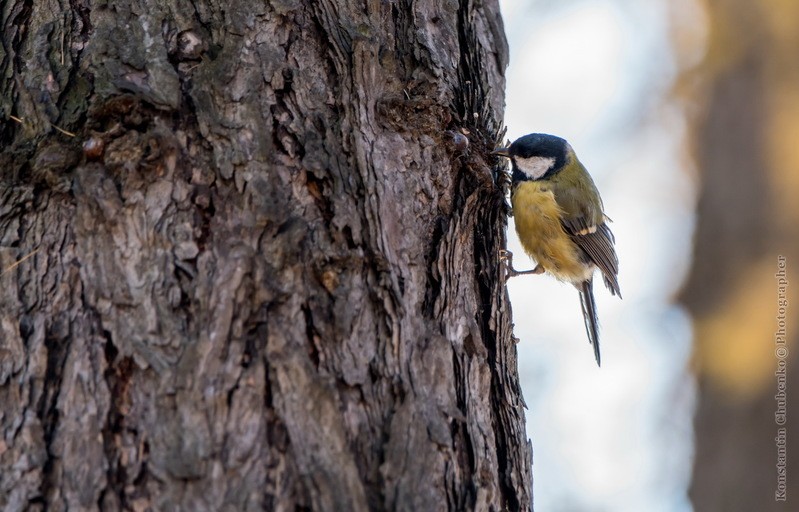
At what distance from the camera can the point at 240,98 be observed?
6.60 feet

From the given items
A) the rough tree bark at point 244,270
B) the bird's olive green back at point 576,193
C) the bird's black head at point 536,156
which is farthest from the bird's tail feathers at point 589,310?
the rough tree bark at point 244,270

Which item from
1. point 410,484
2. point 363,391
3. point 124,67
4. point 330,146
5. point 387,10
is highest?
point 387,10

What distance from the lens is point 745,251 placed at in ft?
14.2

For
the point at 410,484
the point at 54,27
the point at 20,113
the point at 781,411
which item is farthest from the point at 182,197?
the point at 781,411

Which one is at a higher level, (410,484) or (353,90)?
(353,90)

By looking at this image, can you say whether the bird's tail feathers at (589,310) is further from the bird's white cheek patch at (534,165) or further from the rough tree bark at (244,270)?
the rough tree bark at (244,270)

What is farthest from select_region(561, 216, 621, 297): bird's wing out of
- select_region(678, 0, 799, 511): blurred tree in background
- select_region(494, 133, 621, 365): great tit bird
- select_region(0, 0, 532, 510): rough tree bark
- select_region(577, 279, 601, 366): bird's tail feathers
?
select_region(0, 0, 532, 510): rough tree bark

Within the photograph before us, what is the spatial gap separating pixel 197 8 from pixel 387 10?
1.83 ft

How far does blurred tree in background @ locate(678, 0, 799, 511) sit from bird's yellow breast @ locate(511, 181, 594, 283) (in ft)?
2.79

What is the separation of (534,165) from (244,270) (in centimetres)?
233

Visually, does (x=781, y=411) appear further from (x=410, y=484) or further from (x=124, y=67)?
(x=124, y=67)

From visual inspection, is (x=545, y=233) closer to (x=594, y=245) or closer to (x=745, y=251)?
(x=594, y=245)

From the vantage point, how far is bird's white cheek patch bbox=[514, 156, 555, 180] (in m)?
3.76

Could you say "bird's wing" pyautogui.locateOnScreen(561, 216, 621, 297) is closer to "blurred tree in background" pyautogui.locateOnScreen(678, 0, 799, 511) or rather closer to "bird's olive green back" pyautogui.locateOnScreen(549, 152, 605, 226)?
"bird's olive green back" pyautogui.locateOnScreen(549, 152, 605, 226)
